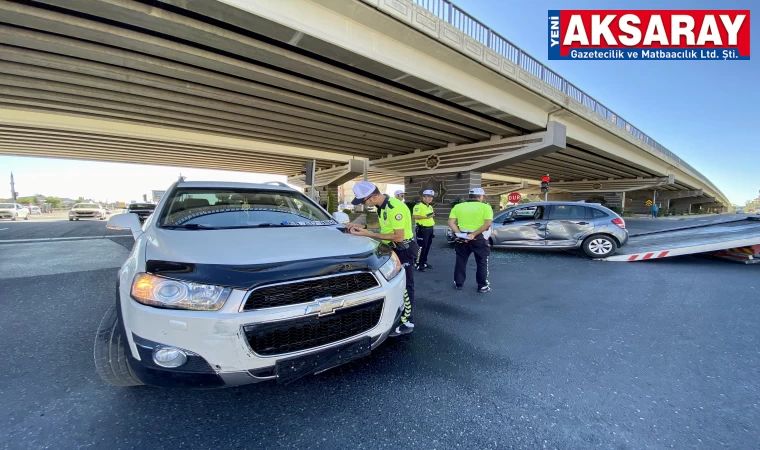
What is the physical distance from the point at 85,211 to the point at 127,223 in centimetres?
2375

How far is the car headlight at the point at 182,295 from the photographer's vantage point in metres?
1.67

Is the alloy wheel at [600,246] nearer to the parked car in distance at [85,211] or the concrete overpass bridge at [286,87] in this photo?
the concrete overpass bridge at [286,87]

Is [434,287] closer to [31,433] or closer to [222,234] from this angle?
[222,234]

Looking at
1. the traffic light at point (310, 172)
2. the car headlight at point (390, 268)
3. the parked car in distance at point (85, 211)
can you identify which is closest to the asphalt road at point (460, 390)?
the car headlight at point (390, 268)

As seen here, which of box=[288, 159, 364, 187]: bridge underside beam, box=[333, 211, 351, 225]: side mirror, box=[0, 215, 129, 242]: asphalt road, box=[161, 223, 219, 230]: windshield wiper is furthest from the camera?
box=[288, 159, 364, 187]: bridge underside beam

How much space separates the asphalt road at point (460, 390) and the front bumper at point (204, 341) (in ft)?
1.27

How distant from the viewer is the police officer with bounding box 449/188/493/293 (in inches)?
175

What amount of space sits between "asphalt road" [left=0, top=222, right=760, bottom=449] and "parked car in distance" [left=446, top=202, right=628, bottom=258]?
3.26m

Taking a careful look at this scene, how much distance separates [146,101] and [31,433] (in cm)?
1467

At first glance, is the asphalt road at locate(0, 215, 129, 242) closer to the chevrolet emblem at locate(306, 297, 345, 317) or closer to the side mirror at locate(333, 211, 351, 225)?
the side mirror at locate(333, 211, 351, 225)

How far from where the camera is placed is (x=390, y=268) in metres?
2.39

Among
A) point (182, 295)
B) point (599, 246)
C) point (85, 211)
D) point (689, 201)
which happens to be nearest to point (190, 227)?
point (182, 295)

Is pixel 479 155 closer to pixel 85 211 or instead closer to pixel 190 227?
pixel 190 227

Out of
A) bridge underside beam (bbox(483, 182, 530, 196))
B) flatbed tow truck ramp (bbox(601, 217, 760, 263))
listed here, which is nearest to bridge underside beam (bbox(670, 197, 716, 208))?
bridge underside beam (bbox(483, 182, 530, 196))
